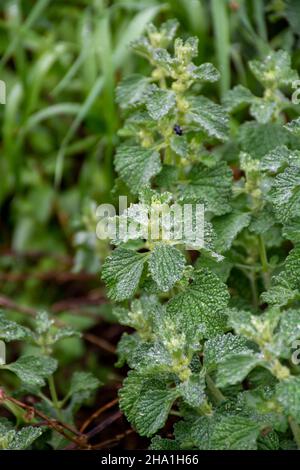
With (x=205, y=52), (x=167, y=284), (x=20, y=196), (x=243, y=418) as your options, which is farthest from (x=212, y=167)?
(x=20, y=196)

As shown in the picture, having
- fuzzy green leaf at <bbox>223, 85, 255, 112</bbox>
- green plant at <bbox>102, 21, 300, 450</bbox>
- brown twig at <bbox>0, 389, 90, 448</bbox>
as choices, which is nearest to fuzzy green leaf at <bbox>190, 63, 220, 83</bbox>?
green plant at <bbox>102, 21, 300, 450</bbox>

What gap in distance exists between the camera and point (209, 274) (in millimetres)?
1036

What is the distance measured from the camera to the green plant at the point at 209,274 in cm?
92

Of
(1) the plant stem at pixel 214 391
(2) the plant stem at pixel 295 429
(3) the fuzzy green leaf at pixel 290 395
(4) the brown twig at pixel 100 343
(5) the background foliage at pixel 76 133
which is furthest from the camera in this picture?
(5) the background foliage at pixel 76 133

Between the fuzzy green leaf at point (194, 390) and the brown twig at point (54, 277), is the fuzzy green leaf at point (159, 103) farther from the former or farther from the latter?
the brown twig at point (54, 277)

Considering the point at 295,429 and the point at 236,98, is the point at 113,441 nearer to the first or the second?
the point at 295,429

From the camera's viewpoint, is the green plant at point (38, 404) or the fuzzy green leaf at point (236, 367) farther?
the green plant at point (38, 404)

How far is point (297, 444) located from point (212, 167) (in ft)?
1.47

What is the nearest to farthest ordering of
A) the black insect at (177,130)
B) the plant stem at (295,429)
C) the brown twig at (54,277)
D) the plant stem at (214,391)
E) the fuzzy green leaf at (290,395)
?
1. the fuzzy green leaf at (290,395)
2. the plant stem at (295,429)
3. the plant stem at (214,391)
4. the black insect at (177,130)
5. the brown twig at (54,277)

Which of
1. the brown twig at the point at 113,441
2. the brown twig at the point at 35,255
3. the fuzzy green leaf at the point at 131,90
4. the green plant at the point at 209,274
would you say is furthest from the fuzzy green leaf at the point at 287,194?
the brown twig at the point at 35,255

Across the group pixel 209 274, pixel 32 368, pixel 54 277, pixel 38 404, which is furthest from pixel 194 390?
pixel 54 277

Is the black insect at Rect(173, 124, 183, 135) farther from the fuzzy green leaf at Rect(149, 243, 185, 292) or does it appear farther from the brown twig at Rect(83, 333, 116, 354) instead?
the brown twig at Rect(83, 333, 116, 354)

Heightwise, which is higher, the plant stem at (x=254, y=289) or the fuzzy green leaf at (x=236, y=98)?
the fuzzy green leaf at (x=236, y=98)

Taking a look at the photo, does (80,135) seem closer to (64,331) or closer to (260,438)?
(64,331)
